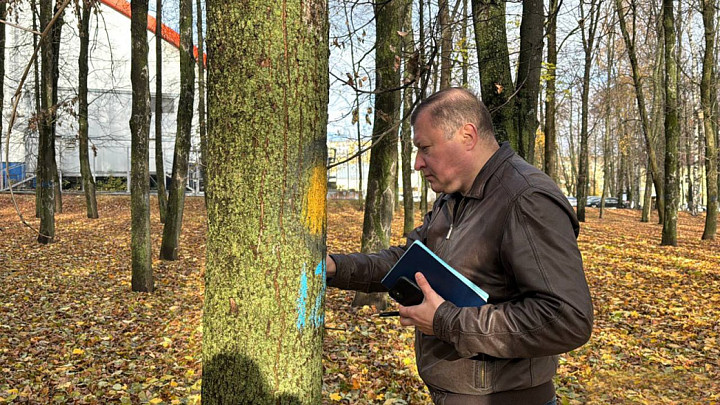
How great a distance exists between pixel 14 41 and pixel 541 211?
32.7 metres

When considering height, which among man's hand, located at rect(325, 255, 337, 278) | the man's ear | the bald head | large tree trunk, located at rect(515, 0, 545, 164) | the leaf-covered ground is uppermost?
large tree trunk, located at rect(515, 0, 545, 164)

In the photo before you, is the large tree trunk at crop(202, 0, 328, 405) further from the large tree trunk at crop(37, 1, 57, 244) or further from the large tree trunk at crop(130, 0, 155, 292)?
the large tree trunk at crop(37, 1, 57, 244)

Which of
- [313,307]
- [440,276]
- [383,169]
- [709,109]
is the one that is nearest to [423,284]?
[440,276]

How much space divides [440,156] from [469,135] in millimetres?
144

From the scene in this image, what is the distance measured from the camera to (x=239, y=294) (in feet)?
6.03

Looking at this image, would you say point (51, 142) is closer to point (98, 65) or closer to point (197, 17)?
point (197, 17)

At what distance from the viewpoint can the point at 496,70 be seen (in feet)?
19.5

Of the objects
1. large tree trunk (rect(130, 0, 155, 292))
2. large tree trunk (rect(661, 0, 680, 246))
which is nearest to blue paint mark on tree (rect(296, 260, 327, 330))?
large tree trunk (rect(130, 0, 155, 292))

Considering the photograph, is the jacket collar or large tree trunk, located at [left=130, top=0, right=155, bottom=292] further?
large tree trunk, located at [left=130, top=0, right=155, bottom=292]

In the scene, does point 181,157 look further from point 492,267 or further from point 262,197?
point 492,267

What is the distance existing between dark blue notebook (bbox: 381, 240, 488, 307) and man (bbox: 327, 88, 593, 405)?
0.13 ft

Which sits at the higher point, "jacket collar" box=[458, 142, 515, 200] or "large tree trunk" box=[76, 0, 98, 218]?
"large tree trunk" box=[76, 0, 98, 218]

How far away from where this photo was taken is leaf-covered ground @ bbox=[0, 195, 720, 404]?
5.24m

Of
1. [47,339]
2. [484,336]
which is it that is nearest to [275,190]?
[484,336]
